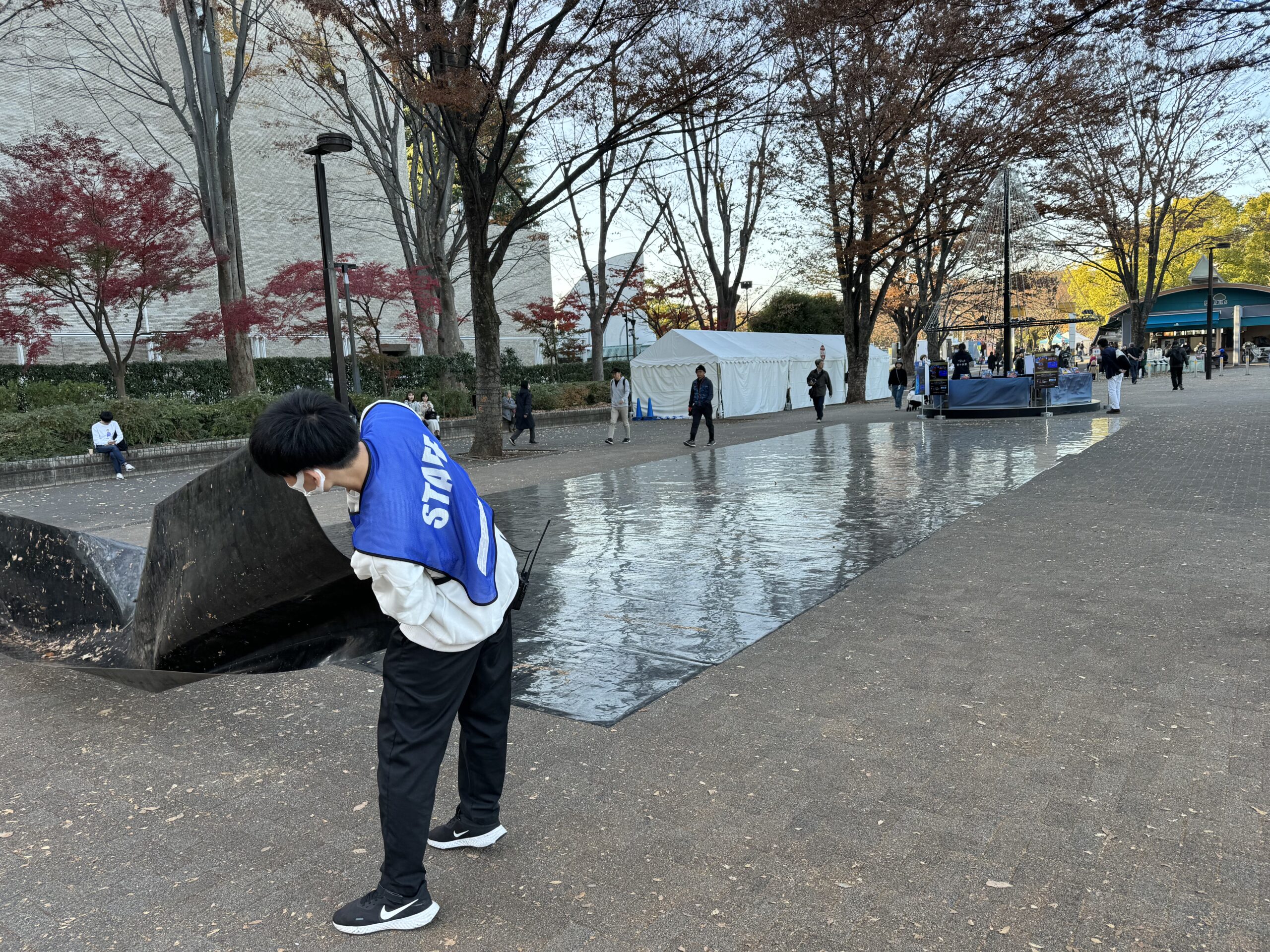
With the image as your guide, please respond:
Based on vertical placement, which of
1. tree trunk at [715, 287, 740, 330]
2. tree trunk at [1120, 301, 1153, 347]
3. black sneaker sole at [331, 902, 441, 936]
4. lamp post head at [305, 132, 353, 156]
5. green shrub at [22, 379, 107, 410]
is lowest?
black sneaker sole at [331, 902, 441, 936]

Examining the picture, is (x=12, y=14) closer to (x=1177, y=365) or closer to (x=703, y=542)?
(x=703, y=542)

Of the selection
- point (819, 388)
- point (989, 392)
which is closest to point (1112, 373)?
point (989, 392)

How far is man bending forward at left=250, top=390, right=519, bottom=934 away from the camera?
206cm

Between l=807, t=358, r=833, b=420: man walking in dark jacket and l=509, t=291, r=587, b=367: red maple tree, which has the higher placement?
l=509, t=291, r=587, b=367: red maple tree

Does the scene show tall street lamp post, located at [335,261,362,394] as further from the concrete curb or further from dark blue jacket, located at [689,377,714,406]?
dark blue jacket, located at [689,377,714,406]

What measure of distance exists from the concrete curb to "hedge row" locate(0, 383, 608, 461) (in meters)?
0.31

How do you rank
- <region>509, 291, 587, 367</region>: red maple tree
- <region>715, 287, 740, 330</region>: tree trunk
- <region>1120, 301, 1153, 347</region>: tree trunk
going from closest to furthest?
<region>715, 287, 740, 330</region>: tree trunk < <region>509, 291, 587, 367</region>: red maple tree < <region>1120, 301, 1153, 347</region>: tree trunk

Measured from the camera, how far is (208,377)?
21.0 metres

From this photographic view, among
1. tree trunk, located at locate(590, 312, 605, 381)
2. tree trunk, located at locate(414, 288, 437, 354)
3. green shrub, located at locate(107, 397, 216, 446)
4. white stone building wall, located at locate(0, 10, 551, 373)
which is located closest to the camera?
green shrub, located at locate(107, 397, 216, 446)

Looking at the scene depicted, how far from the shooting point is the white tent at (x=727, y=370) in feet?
78.8

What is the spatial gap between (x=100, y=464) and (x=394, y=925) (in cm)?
1423

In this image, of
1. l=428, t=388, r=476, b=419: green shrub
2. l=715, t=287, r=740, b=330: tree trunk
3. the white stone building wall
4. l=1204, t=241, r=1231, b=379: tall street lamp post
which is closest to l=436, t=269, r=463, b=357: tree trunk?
the white stone building wall

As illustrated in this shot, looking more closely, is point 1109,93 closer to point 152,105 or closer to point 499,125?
point 499,125

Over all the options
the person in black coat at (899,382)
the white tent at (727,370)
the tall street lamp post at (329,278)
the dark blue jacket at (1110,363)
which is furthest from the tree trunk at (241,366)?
the dark blue jacket at (1110,363)
